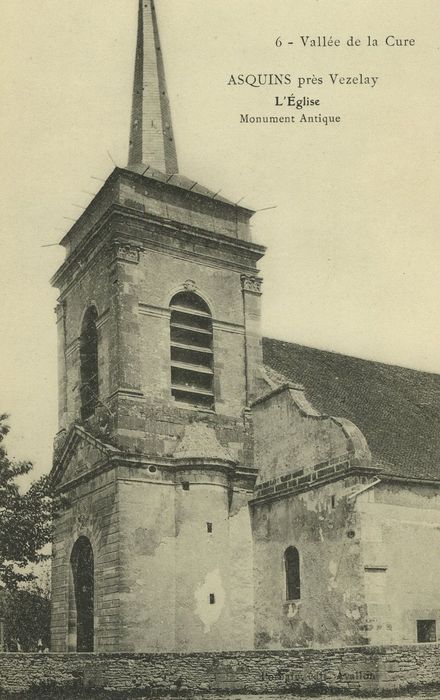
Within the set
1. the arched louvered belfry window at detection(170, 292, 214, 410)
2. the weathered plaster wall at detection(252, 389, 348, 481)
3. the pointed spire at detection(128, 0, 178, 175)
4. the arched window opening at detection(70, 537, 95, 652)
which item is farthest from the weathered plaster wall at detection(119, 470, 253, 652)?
the pointed spire at detection(128, 0, 178, 175)

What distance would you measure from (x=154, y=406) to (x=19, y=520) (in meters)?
4.90

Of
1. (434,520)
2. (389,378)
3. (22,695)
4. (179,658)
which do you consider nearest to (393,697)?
(179,658)

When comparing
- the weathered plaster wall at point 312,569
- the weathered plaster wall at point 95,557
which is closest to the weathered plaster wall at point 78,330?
the weathered plaster wall at point 95,557

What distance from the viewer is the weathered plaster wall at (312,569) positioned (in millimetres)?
16844

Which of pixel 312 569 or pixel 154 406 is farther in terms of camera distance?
pixel 154 406

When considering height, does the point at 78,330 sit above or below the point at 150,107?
below

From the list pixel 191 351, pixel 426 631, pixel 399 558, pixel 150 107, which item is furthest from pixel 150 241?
pixel 426 631

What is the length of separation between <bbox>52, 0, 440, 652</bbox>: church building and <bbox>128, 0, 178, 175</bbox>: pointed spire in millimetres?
61

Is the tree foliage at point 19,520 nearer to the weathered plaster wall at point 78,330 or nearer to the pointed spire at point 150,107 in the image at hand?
the weathered plaster wall at point 78,330

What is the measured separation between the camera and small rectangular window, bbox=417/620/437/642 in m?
17.2

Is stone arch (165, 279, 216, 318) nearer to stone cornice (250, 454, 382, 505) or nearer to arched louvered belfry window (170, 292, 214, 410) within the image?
arched louvered belfry window (170, 292, 214, 410)

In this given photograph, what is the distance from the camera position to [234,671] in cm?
1452

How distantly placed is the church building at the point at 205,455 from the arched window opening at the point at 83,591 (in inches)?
2.3

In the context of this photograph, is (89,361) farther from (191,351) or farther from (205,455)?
(205,455)
